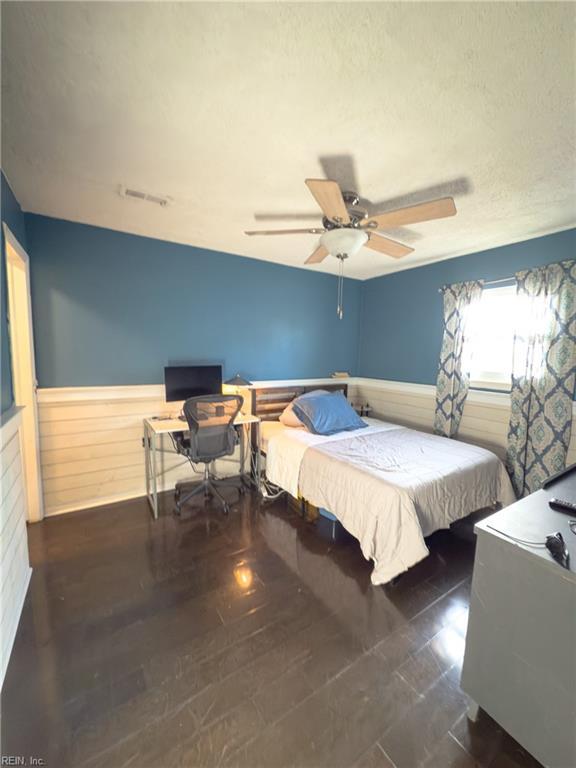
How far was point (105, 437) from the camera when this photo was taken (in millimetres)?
2816

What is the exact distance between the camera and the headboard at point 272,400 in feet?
11.4

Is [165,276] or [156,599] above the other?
[165,276]

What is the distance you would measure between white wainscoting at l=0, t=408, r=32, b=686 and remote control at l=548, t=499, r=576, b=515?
8.15 ft

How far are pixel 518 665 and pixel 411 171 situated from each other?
7.54 feet

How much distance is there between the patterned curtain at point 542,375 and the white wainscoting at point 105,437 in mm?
162

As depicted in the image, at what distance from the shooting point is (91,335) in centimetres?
272

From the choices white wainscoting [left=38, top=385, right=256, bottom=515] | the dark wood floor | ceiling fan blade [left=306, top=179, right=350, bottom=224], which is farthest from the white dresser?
white wainscoting [left=38, top=385, right=256, bottom=515]

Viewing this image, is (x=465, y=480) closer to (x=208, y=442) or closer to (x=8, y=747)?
(x=208, y=442)

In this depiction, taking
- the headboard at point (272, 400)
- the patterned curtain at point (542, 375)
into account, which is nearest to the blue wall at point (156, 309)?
the headboard at point (272, 400)

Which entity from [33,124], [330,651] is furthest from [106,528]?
[33,124]

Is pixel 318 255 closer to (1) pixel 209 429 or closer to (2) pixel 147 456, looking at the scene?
(1) pixel 209 429

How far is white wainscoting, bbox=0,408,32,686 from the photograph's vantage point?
1.44 metres

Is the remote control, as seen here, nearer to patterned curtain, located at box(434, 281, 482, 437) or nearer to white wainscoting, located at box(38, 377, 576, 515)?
A: white wainscoting, located at box(38, 377, 576, 515)

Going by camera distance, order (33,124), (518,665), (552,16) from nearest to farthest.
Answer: (552,16) < (518,665) < (33,124)
